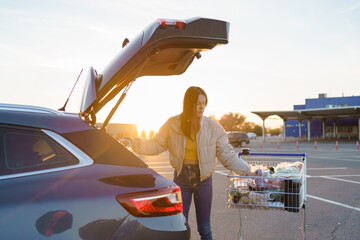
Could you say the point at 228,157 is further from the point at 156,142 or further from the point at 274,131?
the point at 274,131

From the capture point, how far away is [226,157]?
3434 mm

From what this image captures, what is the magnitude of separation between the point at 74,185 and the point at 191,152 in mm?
1602

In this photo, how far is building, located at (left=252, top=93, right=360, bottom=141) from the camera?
51.4 meters

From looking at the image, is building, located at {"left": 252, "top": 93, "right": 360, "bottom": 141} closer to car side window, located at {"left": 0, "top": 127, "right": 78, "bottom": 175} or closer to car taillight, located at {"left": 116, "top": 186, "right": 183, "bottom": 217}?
car taillight, located at {"left": 116, "top": 186, "right": 183, "bottom": 217}

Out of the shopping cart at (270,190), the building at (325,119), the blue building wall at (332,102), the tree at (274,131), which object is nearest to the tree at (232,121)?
the building at (325,119)

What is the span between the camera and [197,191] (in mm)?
3363

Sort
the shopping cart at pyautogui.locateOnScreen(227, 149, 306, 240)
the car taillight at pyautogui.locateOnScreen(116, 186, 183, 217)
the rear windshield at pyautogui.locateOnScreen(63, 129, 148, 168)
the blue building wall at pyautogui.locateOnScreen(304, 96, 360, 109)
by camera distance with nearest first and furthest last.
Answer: the car taillight at pyautogui.locateOnScreen(116, 186, 183, 217) → the rear windshield at pyautogui.locateOnScreen(63, 129, 148, 168) → the shopping cart at pyautogui.locateOnScreen(227, 149, 306, 240) → the blue building wall at pyautogui.locateOnScreen(304, 96, 360, 109)

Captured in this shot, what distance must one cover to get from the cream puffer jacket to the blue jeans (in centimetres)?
7

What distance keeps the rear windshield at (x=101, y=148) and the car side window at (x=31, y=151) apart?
98 millimetres

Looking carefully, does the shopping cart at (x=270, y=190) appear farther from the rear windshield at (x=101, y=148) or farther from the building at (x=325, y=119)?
the building at (x=325, y=119)

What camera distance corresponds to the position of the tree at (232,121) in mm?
85125

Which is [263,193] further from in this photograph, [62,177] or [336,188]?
[336,188]

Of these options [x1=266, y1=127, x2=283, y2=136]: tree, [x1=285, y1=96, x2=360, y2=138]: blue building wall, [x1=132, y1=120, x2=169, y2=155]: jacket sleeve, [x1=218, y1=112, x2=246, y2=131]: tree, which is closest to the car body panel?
[x1=132, y1=120, x2=169, y2=155]: jacket sleeve

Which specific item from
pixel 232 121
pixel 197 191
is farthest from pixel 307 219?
pixel 232 121
